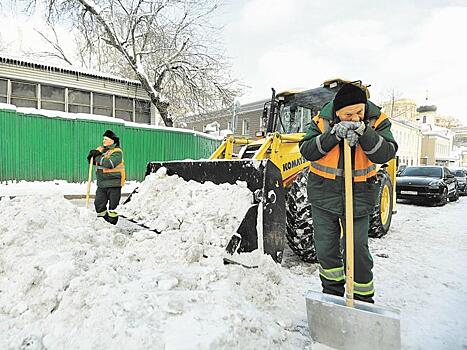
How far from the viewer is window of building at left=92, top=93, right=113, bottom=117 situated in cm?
1605

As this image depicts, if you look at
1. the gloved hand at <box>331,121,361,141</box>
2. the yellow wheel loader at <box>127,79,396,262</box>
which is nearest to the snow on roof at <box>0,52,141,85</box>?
the yellow wheel loader at <box>127,79,396,262</box>

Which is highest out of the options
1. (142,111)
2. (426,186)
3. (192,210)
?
(142,111)

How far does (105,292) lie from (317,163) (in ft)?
6.12

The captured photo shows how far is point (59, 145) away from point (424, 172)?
516 inches

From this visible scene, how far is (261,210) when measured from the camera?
3.63 metres

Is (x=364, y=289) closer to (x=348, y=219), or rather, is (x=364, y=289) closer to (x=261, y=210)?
(x=348, y=219)

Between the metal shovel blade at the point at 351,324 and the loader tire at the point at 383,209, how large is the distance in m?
3.69

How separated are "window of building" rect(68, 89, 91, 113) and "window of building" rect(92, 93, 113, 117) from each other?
0.74ft

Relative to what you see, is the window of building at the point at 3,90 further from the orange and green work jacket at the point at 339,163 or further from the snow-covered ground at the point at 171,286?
the orange and green work jacket at the point at 339,163

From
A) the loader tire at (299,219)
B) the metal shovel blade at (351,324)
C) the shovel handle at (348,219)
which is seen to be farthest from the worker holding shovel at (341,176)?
the loader tire at (299,219)

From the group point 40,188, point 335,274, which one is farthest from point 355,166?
point 40,188

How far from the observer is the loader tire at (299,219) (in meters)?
3.96

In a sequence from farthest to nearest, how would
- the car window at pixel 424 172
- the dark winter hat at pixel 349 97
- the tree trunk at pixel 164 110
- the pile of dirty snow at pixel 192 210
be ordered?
the tree trunk at pixel 164 110 < the car window at pixel 424 172 < the pile of dirty snow at pixel 192 210 < the dark winter hat at pixel 349 97

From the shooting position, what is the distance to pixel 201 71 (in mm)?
17062
